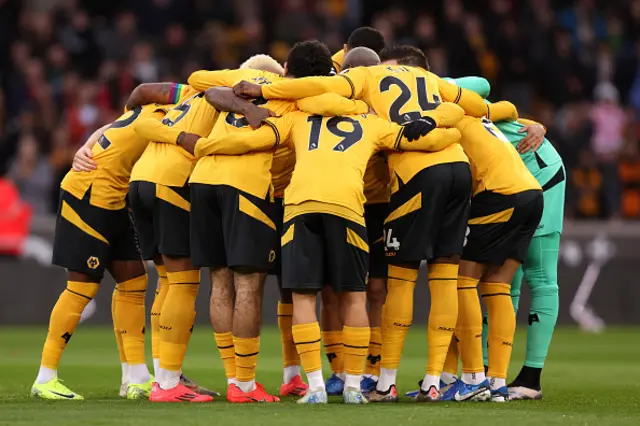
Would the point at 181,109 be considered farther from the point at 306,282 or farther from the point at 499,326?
the point at 499,326

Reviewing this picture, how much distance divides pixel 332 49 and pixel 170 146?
1046cm

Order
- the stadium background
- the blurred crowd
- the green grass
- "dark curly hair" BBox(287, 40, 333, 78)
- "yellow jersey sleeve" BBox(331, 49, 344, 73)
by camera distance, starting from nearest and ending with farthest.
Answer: the green grass
"dark curly hair" BBox(287, 40, 333, 78)
"yellow jersey sleeve" BBox(331, 49, 344, 73)
the stadium background
the blurred crowd

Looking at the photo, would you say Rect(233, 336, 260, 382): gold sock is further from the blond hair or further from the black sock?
the blond hair

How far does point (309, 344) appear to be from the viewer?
8.27 m

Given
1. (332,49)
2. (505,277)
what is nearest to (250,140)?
(505,277)

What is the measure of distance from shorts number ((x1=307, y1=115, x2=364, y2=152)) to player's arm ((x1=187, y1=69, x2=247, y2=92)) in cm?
88

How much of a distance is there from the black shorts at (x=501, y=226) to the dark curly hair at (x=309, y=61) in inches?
56.9

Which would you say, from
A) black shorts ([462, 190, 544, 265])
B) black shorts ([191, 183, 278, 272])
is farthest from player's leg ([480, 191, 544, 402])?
black shorts ([191, 183, 278, 272])

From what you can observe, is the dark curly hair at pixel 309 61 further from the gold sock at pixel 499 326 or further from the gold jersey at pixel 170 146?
the gold sock at pixel 499 326

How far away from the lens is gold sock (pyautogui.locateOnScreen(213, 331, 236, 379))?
887 centimetres

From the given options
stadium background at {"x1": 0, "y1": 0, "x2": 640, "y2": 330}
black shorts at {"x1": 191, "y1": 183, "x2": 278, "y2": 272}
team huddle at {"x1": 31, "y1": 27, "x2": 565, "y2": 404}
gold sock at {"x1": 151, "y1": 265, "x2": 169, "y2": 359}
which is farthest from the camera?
stadium background at {"x1": 0, "y1": 0, "x2": 640, "y2": 330}

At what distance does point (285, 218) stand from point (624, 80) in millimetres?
13640

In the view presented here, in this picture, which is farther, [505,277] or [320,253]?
[505,277]

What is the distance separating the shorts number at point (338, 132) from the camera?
8500 mm
